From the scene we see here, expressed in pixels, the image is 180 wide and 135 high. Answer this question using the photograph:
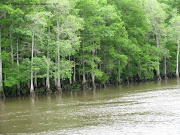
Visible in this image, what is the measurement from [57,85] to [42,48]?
16.3ft

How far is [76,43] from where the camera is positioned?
34.4 m

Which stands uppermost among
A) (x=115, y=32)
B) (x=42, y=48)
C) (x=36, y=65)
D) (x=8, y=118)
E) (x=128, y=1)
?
(x=128, y=1)

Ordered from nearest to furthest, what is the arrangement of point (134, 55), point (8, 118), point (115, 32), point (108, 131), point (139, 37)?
point (108, 131) → point (8, 118) → point (115, 32) → point (134, 55) → point (139, 37)

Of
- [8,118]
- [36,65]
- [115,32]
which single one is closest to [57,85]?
[36,65]

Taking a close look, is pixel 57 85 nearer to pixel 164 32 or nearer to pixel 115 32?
pixel 115 32

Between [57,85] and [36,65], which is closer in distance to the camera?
[36,65]

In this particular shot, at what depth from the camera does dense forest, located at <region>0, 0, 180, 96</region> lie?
102 ft

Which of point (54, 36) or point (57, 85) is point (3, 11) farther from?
point (57, 85)

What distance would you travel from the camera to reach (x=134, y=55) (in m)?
49.5

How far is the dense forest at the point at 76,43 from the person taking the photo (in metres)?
30.9

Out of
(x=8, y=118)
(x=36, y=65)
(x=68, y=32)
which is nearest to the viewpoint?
(x=8, y=118)

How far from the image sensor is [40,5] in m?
33.5

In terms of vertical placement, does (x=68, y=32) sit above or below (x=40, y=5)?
below

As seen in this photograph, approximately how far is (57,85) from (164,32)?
28.4m
